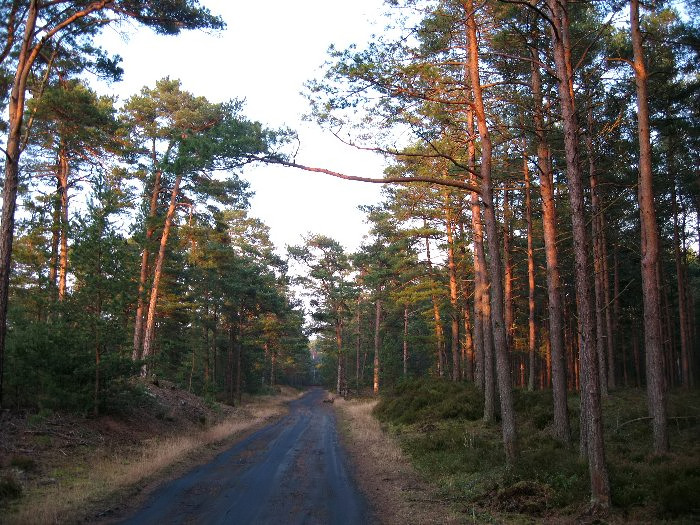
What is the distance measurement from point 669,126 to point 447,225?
11233 mm

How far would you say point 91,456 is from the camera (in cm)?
1189

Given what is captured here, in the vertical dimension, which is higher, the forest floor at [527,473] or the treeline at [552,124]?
the treeline at [552,124]

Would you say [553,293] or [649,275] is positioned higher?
[649,275]

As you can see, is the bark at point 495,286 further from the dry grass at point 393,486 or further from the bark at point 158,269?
the bark at point 158,269

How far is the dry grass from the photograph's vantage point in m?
7.54

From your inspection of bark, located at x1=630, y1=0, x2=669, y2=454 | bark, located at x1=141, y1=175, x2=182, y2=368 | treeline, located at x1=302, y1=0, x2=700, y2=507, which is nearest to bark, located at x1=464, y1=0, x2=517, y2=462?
treeline, located at x1=302, y1=0, x2=700, y2=507

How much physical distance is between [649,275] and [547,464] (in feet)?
14.9

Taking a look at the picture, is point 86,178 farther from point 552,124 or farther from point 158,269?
point 552,124

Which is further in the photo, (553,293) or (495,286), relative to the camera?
(553,293)

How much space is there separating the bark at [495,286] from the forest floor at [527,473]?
0.67 metres

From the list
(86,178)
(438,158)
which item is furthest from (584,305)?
(86,178)

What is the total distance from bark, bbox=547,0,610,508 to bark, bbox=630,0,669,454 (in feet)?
9.77

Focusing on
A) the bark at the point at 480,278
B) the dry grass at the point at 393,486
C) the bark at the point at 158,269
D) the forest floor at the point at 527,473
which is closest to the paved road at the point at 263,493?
the dry grass at the point at 393,486

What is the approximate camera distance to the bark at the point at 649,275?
9602 millimetres
